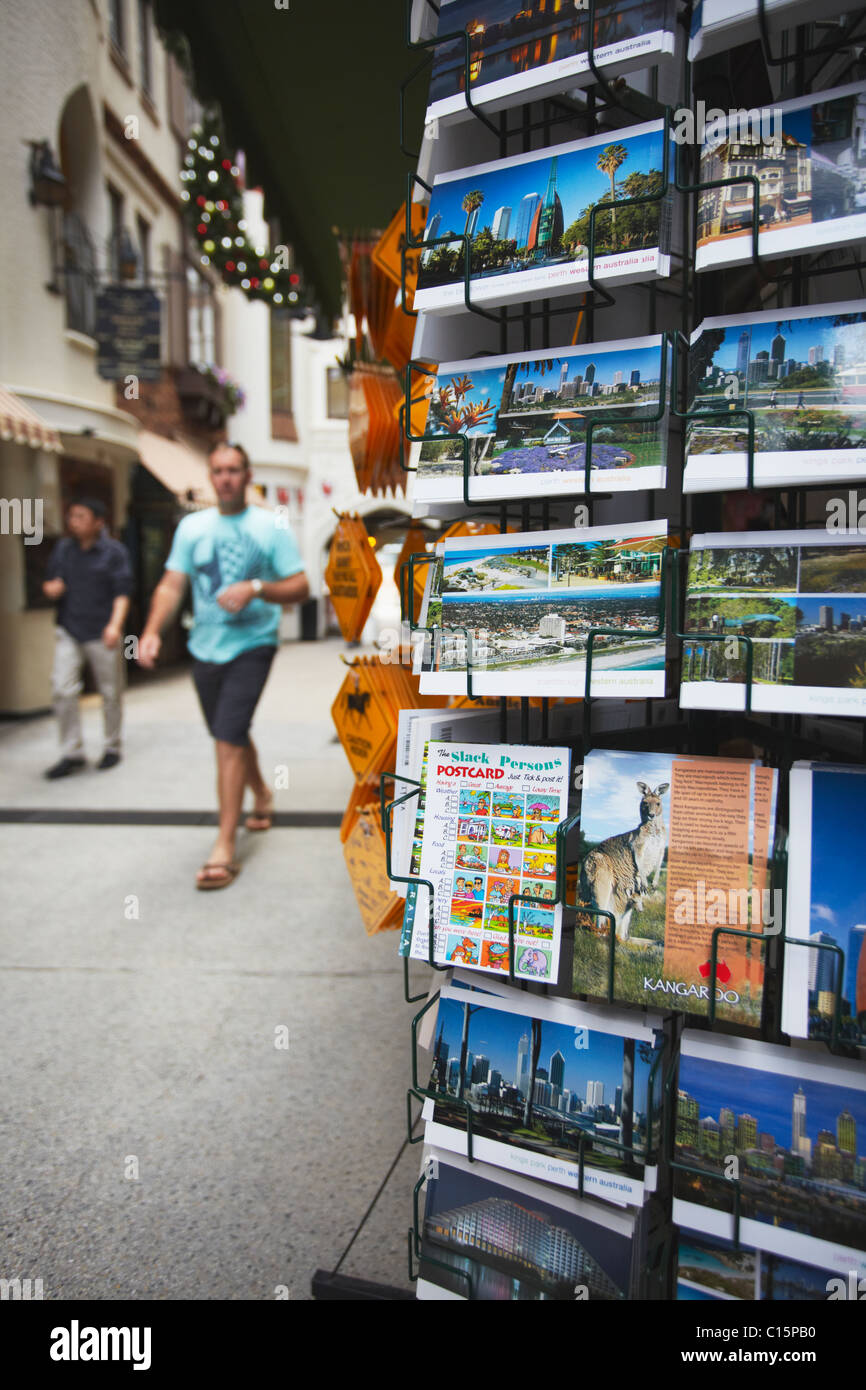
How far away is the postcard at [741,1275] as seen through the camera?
49.7 inches

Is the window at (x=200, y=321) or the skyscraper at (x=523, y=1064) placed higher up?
the window at (x=200, y=321)

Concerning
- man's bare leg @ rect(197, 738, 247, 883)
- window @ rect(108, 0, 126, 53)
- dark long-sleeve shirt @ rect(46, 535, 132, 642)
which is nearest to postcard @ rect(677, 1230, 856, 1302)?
man's bare leg @ rect(197, 738, 247, 883)

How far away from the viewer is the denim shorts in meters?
4.28

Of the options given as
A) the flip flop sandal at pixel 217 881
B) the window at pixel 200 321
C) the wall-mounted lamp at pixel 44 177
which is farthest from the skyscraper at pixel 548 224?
the window at pixel 200 321

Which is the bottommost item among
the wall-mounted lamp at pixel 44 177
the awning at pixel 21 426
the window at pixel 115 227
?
the awning at pixel 21 426

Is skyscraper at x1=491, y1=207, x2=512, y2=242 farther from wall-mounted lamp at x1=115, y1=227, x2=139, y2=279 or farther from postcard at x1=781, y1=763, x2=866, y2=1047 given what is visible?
wall-mounted lamp at x1=115, y1=227, x2=139, y2=279

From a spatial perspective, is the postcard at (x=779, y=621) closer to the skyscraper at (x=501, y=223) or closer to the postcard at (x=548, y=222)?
the postcard at (x=548, y=222)

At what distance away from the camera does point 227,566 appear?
4324mm

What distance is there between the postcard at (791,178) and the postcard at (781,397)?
9 cm

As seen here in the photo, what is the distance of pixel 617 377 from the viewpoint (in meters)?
1.36

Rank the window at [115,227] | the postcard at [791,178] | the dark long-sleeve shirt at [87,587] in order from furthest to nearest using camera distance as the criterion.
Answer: the window at [115,227] < the dark long-sleeve shirt at [87,587] < the postcard at [791,178]

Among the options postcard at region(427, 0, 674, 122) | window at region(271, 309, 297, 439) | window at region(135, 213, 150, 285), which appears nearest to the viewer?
postcard at region(427, 0, 674, 122)

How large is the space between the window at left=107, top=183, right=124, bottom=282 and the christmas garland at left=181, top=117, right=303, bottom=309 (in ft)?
14.8

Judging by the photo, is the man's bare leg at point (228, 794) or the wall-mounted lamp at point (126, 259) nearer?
the man's bare leg at point (228, 794)
